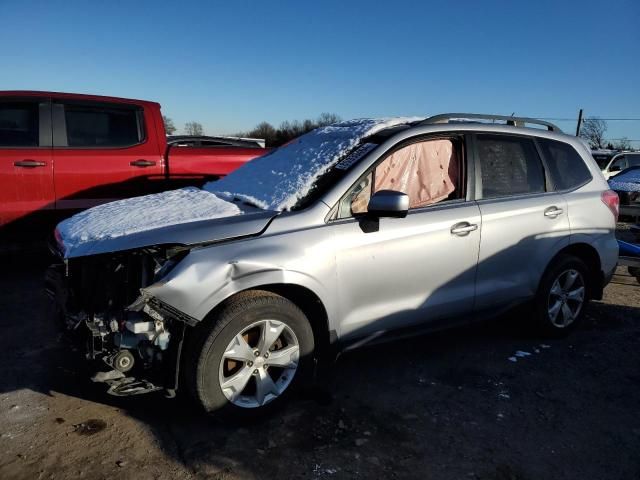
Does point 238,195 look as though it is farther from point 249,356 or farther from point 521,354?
point 521,354

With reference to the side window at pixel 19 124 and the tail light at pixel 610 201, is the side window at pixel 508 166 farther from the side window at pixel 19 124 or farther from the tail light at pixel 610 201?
the side window at pixel 19 124

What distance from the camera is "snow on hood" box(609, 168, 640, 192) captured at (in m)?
11.6

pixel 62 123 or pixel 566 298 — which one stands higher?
pixel 62 123

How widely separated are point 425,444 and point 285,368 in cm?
91

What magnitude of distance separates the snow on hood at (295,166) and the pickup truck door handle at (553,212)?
50.4 inches

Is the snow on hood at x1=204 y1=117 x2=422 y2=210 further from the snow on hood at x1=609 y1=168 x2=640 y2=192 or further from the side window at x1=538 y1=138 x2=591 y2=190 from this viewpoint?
the snow on hood at x1=609 y1=168 x2=640 y2=192

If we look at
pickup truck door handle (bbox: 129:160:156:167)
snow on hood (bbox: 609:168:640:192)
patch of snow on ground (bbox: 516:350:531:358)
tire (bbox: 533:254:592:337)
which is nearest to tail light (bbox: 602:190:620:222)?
tire (bbox: 533:254:592:337)

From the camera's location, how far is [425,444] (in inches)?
113

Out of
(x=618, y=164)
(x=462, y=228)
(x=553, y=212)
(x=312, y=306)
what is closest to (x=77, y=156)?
(x=312, y=306)

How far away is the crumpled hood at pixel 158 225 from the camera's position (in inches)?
111

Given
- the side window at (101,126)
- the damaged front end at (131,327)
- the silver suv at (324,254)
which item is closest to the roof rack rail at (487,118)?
the silver suv at (324,254)

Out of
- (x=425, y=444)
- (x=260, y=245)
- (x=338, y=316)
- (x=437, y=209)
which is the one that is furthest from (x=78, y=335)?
(x=437, y=209)

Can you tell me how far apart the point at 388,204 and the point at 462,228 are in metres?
0.79

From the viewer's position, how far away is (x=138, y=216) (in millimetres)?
3195
